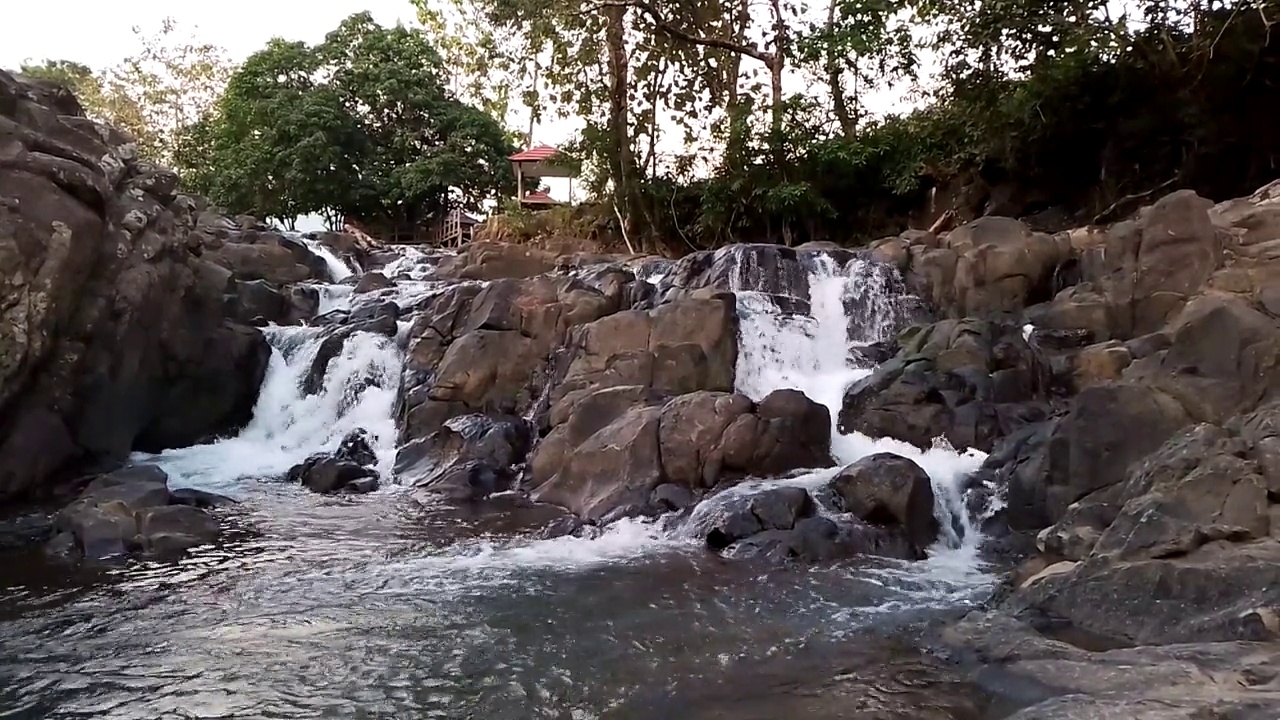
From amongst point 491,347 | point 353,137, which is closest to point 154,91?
point 353,137

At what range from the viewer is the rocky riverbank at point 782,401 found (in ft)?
22.7

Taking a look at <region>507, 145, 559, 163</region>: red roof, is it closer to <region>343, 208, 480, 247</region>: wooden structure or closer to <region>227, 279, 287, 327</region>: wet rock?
<region>343, 208, 480, 247</region>: wooden structure

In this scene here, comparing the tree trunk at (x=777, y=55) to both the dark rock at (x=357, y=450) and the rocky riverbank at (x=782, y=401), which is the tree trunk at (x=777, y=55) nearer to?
the rocky riverbank at (x=782, y=401)

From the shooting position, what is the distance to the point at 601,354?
49.2ft

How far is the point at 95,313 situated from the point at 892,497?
10979 mm

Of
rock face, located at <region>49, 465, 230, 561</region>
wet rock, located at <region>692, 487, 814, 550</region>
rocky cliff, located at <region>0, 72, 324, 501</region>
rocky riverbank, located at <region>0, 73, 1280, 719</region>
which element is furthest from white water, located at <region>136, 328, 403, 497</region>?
wet rock, located at <region>692, 487, 814, 550</region>

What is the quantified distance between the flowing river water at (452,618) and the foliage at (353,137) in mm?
21476

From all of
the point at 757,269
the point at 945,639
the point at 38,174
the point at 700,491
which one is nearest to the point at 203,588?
the point at 700,491

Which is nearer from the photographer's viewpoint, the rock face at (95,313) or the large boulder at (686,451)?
the large boulder at (686,451)

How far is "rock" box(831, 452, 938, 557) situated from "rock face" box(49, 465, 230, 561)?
6.77m

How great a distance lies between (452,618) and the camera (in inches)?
316

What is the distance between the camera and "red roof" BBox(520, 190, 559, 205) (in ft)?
113

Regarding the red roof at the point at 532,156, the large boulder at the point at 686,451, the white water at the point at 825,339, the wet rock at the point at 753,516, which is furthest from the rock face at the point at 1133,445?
the red roof at the point at 532,156

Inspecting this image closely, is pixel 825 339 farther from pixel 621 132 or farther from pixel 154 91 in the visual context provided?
pixel 154 91
